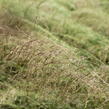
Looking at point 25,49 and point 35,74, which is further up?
point 25,49

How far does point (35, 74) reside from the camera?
2.91m

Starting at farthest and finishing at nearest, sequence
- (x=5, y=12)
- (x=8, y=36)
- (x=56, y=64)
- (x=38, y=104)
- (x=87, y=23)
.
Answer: (x=87, y=23) < (x=5, y=12) < (x=8, y=36) < (x=56, y=64) < (x=38, y=104)

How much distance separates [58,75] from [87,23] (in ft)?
8.87

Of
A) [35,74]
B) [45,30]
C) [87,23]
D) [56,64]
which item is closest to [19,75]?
[35,74]

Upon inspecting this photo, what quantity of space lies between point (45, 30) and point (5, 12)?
0.65 m

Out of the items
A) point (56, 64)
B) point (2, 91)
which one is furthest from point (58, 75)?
point (2, 91)

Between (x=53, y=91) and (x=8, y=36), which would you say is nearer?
(x=53, y=91)

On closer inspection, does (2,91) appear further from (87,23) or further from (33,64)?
(87,23)

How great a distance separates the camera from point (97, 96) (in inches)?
109

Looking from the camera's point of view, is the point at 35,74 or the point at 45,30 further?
the point at 45,30

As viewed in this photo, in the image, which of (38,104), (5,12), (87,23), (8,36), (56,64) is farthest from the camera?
(87,23)

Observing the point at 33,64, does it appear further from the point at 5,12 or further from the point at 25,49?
the point at 5,12

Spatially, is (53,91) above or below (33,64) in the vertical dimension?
below

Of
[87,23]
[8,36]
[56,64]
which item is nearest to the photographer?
[56,64]
